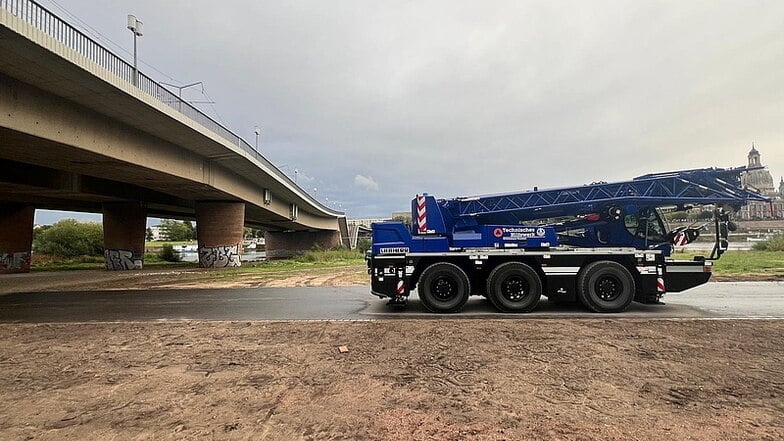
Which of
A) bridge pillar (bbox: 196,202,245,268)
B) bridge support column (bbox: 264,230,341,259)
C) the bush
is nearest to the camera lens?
bridge pillar (bbox: 196,202,245,268)

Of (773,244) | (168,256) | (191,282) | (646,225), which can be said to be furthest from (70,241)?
(773,244)

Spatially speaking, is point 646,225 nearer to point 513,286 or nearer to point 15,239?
point 513,286

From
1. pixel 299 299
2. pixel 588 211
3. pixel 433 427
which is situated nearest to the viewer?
pixel 433 427

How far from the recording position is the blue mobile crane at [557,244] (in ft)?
32.3

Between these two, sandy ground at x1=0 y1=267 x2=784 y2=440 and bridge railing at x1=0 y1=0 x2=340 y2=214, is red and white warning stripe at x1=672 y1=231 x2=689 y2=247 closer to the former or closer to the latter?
sandy ground at x1=0 y1=267 x2=784 y2=440

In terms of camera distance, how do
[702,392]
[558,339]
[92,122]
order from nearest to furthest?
[702,392]
[558,339]
[92,122]

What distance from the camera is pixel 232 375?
548 cm

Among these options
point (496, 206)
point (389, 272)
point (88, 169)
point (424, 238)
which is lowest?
point (389, 272)

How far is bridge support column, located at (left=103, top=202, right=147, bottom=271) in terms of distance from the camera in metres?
32.5

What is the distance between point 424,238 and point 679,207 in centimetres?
572

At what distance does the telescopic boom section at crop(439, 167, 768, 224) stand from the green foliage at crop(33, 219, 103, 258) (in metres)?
52.3

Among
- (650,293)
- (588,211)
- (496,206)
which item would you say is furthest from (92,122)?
(650,293)

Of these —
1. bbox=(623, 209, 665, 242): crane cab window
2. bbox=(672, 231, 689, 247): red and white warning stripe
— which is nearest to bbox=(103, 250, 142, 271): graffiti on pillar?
bbox=(623, 209, 665, 242): crane cab window

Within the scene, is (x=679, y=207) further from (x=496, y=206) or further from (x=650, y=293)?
(x=496, y=206)
